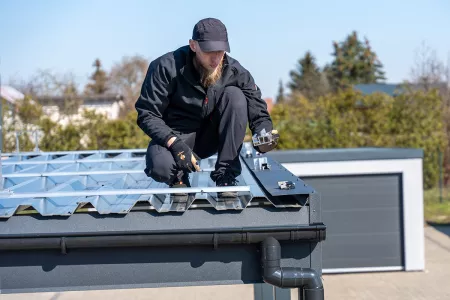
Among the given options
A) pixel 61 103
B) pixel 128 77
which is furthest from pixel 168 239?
pixel 128 77

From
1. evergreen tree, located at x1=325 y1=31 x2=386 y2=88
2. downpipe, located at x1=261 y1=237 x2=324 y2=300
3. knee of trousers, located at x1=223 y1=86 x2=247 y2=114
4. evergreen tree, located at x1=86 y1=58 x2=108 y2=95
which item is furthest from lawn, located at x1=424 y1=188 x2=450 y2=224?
evergreen tree, located at x1=325 y1=31 x2=386 y2=88

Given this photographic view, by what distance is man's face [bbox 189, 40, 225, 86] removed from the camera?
3.76m

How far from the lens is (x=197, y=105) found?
13.5 ft

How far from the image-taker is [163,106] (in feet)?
13.0

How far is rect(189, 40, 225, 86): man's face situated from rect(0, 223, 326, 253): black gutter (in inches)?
41.2

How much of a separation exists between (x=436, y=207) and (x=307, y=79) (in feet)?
108

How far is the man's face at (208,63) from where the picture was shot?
376 cm

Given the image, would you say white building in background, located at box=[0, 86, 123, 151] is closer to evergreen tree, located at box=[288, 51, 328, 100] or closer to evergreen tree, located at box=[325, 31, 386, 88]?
evergreen tree, located at box=[288, 51, 328, 100]

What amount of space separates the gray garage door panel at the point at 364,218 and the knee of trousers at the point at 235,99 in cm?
692

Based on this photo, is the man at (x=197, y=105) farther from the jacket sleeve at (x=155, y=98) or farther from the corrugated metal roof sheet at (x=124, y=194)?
the corrugated metal roof sheet at (x=124, y=194)

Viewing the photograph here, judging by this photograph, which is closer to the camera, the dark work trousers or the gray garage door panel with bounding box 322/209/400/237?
the dark work trousers

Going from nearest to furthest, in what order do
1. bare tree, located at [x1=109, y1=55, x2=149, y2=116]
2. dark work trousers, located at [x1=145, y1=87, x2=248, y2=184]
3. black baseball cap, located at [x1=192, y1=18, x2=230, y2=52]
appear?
black baseball cap, located at [x1=192, y1=18, x2=230, y2=52] → dark work trousers, located at [x1=145, y1=87, x2=248, y2=184] → bare tree, located at [x1=109, y1=55, x2=149, y2=116]

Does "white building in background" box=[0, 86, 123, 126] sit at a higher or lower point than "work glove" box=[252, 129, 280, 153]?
higher

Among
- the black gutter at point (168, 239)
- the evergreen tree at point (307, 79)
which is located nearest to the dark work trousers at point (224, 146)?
the black gutter at point (168, 239)
